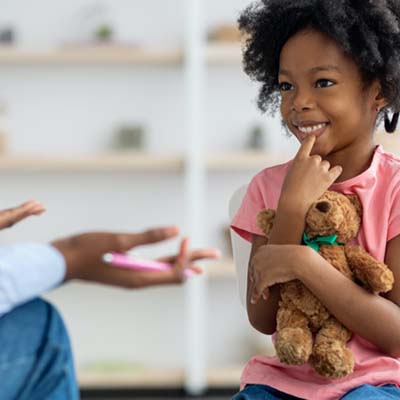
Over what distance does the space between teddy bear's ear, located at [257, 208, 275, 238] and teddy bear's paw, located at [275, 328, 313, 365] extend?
160 mm

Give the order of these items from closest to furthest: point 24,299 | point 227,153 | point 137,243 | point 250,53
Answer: point 250,53 → point 24,299 → point 137,243 → point 227,153

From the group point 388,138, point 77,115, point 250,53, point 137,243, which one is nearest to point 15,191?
point 77,115

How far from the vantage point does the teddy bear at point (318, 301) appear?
3.67 feet

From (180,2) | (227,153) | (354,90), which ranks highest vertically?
(180,2)

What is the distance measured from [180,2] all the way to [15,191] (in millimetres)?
1087

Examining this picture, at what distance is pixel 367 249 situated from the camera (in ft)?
3.93

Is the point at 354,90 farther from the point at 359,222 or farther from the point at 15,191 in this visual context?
the point at 15,191

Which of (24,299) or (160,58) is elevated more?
(160,58)

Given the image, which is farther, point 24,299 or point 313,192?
point 24,299

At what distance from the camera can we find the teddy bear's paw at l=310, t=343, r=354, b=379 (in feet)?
3.65

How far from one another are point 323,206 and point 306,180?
5cm

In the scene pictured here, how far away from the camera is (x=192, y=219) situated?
3623 millimetres

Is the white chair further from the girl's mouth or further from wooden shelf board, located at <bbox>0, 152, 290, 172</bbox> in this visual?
wooden shelf board, located at <bbox>0, 152, 290, 172</bbox>

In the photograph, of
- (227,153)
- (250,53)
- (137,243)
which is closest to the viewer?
(250,53)
